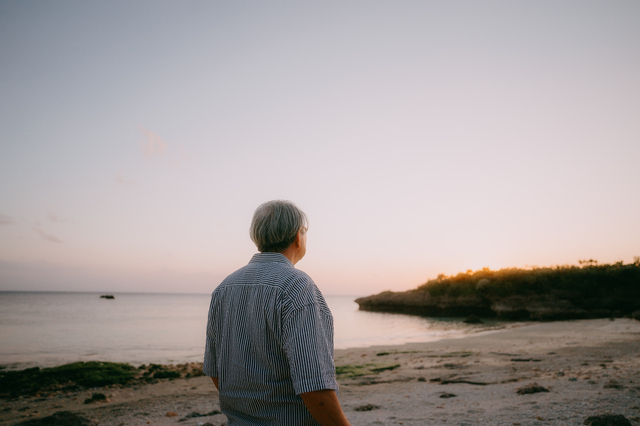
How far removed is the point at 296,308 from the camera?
153cm

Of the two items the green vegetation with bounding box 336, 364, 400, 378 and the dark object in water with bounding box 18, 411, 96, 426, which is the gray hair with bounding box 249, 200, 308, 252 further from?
the green vegetation with bounding box 336, 364, 400, 378

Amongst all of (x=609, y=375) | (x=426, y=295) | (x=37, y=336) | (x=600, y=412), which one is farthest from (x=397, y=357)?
(x=426, y=295)

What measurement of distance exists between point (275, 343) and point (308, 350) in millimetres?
172

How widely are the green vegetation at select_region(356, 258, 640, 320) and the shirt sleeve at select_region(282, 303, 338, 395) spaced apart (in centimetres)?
3081

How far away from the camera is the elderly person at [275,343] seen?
1.47 meters

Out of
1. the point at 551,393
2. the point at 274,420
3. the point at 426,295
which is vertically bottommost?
the point at 426,295

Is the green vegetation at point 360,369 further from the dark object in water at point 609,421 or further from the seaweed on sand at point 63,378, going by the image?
the dark object in water at point 609,421

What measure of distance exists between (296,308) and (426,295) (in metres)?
45.8

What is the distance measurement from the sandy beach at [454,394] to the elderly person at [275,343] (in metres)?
4.04

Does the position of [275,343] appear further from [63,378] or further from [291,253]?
[63,378]

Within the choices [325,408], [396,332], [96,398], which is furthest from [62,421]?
[396,332]

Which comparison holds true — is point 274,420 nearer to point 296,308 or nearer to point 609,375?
point 296,308

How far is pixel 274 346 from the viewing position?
1.57 m

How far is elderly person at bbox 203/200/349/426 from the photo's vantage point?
1.47 metres
